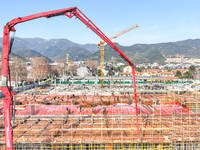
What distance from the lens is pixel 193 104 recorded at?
1593 cm

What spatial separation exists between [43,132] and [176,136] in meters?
8.05

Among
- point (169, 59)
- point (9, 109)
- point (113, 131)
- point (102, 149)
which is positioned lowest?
point (102, 149)

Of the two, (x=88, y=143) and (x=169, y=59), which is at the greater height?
(x=169, y=59)

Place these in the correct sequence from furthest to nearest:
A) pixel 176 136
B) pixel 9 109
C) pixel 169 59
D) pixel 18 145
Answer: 1. pixel 169 59
2. pixel 176 136
3. pixel 18 145
4. pixel 9 109

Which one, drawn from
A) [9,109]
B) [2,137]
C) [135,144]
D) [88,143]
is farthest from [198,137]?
[2,137]

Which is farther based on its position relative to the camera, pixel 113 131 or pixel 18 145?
pixel 113 131

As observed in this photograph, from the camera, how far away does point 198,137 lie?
9133 millimetres

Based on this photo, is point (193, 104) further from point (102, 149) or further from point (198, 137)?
point (102, 149)

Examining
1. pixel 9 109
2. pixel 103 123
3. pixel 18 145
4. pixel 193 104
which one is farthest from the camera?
pixel 193 104

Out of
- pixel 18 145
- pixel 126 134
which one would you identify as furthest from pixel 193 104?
pixel 18 145

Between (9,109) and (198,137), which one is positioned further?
(198,137)

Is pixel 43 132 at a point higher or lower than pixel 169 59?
lower

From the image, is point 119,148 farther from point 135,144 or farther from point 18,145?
point 18,145

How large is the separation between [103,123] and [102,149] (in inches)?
87.9
